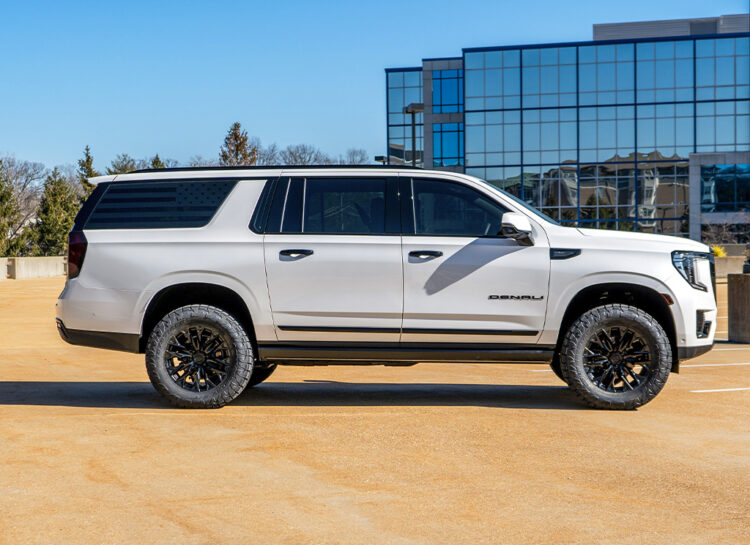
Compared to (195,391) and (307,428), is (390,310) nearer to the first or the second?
(307,428)

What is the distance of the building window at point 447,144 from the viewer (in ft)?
243

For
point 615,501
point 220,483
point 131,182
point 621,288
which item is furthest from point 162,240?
point 615,501

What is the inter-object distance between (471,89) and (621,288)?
5739 centimetres

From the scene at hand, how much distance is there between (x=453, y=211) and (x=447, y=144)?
6686 cm

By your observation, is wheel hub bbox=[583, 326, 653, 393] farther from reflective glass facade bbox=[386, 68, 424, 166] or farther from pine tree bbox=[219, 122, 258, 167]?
reflective glass facade bbox=[386, 68, 424, 166]

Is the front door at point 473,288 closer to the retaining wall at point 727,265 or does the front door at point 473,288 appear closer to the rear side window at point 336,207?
the rear side window at point 336,207

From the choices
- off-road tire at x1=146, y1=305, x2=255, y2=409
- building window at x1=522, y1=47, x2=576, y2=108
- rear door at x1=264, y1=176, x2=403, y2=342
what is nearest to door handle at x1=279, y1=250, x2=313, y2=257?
rear door at x1=264, y1=176, x2=403, y2=342

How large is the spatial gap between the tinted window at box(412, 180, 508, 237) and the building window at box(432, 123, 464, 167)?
216 ft

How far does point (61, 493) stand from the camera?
5.44 meters

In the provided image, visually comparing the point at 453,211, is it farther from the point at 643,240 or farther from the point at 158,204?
the point at 158,204

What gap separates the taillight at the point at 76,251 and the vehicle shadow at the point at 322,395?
1241 mm

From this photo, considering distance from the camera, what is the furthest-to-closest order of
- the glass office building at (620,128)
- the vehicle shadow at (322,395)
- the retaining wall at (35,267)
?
the glass office building at (620,128) → the retaining wall at (35,267) → the vehicle shadow at (322,395)

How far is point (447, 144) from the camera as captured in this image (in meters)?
74.4

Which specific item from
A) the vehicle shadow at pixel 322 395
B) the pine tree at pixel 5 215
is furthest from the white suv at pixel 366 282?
the pine tree at pixel 5 215
